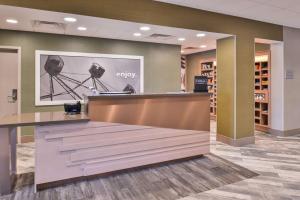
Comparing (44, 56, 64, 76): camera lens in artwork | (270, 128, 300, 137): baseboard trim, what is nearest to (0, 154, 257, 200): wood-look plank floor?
(44, 56, 64, 76): camera lens in artwork

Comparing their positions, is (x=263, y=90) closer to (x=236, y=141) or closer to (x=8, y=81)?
(x=236, y=141)

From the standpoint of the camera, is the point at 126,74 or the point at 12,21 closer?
the point at 12,21

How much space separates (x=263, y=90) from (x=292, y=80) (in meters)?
0.75

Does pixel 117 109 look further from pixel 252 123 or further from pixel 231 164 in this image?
pixel 252 123

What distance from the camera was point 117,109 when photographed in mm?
3564

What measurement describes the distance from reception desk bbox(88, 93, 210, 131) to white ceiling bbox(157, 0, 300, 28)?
67.3 inches

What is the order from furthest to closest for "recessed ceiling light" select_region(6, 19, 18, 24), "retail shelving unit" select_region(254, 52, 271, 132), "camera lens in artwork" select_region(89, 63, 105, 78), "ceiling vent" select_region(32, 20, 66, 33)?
"retail shelving unit" select_region(254, 52, 271, 132)
"camera lens in artwork" select_region(89, 63, 105, 78)
"ceiling vent" select_region(32, 20, 66, 33)
"recessed ceiling light" select_region(6, 19, 18, 24)

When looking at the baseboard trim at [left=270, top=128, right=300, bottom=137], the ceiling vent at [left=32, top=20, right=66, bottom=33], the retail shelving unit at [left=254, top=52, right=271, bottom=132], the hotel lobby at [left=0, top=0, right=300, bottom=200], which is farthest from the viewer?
the retail shelving unit at [left=254, top=52, right=271, bottom=132]

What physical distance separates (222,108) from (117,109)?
2921mm

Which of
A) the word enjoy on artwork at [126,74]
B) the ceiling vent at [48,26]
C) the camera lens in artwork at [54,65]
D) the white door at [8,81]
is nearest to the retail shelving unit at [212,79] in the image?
the word enjoy on artwork at [126,74]

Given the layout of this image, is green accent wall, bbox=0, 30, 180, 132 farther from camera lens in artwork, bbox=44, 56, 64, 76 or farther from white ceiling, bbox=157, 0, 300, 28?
white ceiling, bbox=157, 0, 300, 28

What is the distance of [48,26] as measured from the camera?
15.7ft

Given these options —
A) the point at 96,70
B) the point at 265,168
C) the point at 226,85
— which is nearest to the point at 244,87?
the point at 226,85

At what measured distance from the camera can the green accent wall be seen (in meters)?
5.31
